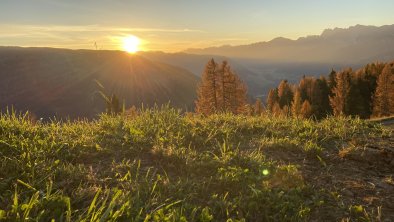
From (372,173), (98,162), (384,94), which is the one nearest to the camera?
(98,162)

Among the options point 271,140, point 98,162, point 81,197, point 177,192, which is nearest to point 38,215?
point 81,197

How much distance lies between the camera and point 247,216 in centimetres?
444

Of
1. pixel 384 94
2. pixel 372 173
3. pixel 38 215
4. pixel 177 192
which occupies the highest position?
pixel 38 215

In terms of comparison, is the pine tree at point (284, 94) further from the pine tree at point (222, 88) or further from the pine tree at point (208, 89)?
the pine tree at point (208, 89)

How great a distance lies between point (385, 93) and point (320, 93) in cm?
1433

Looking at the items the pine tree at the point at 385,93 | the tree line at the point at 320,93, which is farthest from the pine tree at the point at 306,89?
the pine tree at the point at 385,93

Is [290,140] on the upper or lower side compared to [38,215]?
lower

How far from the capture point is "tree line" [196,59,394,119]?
49375 millimetres

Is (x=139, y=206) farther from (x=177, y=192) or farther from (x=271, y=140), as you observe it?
(x=271, y=140)

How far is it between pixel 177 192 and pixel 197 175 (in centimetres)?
80

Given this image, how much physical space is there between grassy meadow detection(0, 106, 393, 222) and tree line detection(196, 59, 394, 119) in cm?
2269

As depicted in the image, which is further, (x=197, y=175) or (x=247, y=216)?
(x=197, y=175)

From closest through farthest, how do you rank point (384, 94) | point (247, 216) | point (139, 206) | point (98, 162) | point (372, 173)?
point (139, 206)
point (247, 216)
point (98, 162)
point (372, 173)
point (384, 94)

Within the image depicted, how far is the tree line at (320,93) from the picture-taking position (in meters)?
49.4
